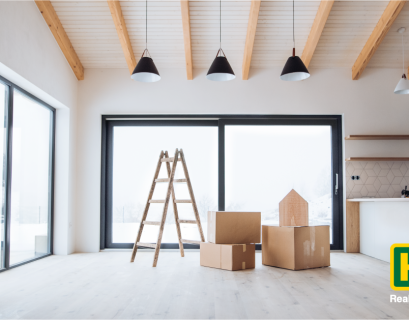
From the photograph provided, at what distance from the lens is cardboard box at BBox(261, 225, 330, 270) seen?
402 centimetres

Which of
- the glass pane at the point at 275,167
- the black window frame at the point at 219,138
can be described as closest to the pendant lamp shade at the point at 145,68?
the black window frame at the point at 219,138

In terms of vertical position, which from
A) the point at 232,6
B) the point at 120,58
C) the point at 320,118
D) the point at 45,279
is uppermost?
the point at 232,6

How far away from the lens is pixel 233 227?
424cm

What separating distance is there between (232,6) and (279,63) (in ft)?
3.76

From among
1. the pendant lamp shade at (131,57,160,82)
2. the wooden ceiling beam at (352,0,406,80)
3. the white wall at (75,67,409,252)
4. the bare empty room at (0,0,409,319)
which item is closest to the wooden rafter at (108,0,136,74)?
the bare empty room at (0,0,409,319)

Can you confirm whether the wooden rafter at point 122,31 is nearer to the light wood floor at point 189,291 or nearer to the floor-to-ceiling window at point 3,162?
the floor-to-ceiling window at point 3,162

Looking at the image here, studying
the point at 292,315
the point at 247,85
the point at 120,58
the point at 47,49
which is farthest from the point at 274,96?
the point at 292,315

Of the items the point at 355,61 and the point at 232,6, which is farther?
the point at 355,61

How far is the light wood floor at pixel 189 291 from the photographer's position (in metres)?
2.59

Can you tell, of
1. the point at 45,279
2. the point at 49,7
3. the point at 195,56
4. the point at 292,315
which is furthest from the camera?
the point at 195,56

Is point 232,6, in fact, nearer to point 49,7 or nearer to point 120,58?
point 120,58

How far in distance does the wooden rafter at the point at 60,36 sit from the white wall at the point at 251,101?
252 mm

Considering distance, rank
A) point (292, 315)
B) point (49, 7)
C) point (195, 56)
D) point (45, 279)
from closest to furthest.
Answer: point (292, 315) → point (45, 279) → point (49, 7) → point (195, 56)

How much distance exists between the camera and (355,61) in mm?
5402
